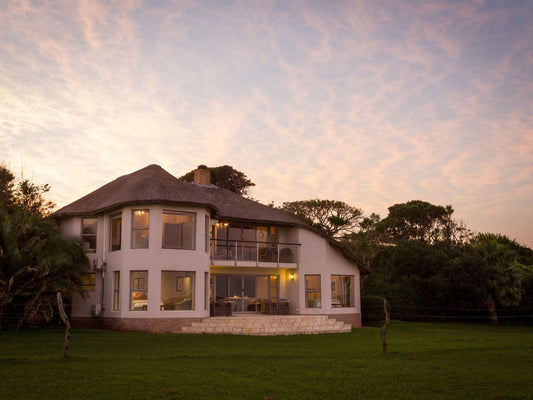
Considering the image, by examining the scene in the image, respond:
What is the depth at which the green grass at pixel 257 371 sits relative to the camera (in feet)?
25.6

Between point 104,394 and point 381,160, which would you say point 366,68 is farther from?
point 104,394

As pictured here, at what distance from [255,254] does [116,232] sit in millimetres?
7228

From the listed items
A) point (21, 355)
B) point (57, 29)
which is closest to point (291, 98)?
point (57, 29)

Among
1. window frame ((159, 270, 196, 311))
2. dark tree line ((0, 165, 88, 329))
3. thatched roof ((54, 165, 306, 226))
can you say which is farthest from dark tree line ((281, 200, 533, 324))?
dark tree line ((0, 165, 88, 329))

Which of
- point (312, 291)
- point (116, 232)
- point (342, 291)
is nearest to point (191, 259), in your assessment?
point (116, 232)

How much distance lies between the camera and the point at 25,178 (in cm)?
2881

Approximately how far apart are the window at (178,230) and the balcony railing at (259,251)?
337 centimetres

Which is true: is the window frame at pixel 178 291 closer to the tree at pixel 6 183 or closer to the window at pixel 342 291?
the window at pixel 342 291

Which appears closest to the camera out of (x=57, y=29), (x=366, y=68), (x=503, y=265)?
(x=57, y=29)

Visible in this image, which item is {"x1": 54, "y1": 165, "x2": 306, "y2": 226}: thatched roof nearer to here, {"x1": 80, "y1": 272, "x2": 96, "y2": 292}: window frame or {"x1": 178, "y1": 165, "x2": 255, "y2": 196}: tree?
{"x1": 80, "y1": 272, "x2": 96, "y2": 292}: window frame

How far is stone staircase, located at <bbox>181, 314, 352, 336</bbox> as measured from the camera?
19875 mm

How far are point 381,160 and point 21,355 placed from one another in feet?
69.1

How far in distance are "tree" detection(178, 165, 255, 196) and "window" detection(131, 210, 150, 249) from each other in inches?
1018

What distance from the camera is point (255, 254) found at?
26000 mm
